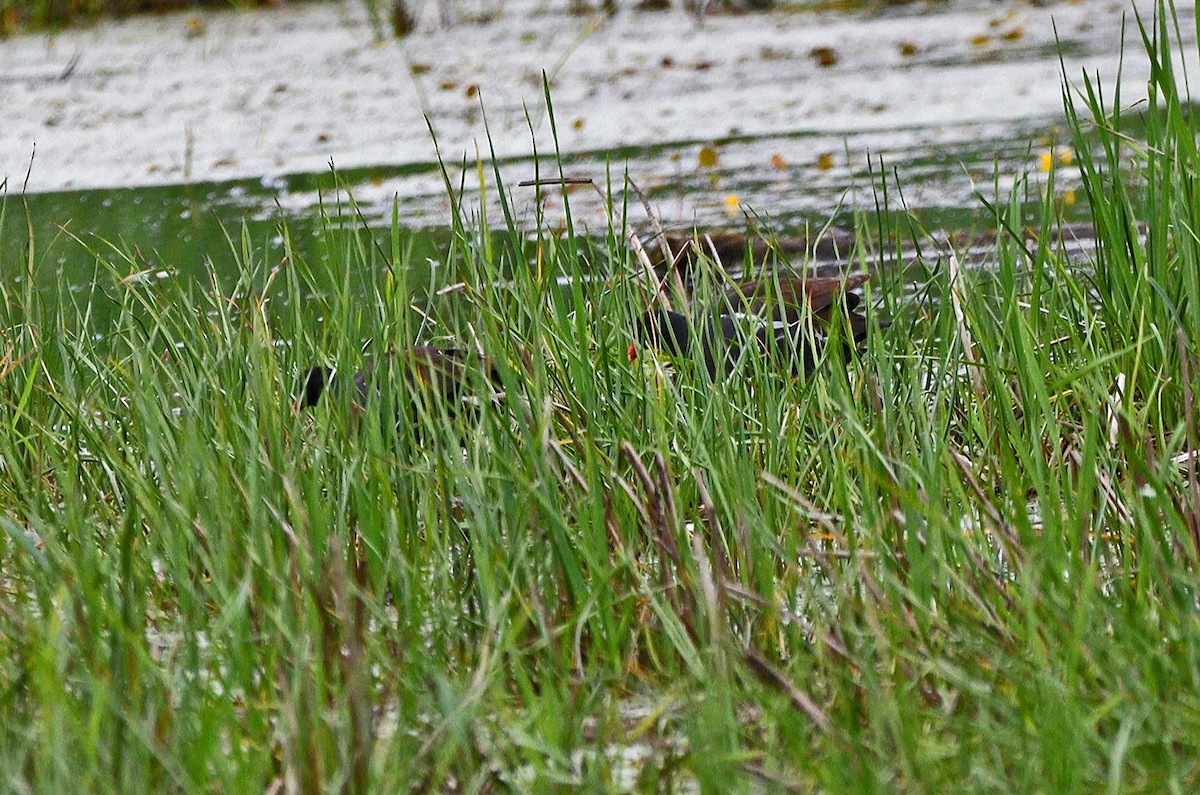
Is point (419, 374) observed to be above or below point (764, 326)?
above

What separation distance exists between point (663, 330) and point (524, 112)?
1754 mm

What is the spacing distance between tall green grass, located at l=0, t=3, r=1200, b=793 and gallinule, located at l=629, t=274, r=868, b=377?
0.17 feet

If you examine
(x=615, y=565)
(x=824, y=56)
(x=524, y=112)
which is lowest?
(x=824, y=56)

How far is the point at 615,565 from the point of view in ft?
5.34

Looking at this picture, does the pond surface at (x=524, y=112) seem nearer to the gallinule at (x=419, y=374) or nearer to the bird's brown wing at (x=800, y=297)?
the bird's brown wing at (x=800, y=297)

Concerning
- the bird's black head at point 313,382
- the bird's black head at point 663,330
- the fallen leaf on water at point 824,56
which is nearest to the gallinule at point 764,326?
the bird's black head at point 663,330

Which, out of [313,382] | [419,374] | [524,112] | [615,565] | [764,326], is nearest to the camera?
[615,565]

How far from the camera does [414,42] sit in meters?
8.91

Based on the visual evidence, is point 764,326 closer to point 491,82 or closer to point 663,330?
point 663,330

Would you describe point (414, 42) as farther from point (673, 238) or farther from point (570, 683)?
point (570, 683)

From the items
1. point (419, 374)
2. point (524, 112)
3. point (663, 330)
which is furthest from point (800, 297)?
point (524, 112)

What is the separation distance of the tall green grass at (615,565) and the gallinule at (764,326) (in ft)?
0.17

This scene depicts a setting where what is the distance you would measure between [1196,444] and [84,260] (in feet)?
10.4

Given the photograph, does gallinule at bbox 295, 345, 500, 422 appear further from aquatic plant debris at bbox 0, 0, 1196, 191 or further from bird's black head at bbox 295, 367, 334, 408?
aquatic plant debris at bbox 0, 0, 1196, 191
